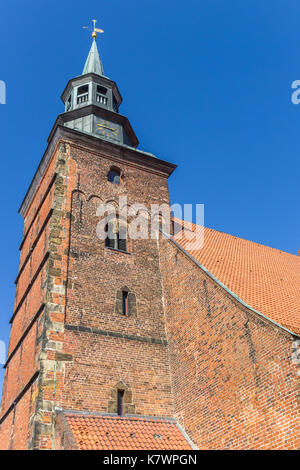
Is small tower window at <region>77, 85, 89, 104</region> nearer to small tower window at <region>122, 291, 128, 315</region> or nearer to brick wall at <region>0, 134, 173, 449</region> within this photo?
brick wall at <region>0, 134, 173, 449</region>

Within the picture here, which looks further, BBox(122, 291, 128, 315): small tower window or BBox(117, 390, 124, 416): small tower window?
BBox(122, 291, 128, 315): small tower window

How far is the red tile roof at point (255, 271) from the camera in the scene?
914 centimetres

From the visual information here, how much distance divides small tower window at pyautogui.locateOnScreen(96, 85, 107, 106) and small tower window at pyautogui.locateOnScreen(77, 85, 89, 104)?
0.40 metres

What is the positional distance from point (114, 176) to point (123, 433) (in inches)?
304

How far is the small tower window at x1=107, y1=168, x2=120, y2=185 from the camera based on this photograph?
45.5ft

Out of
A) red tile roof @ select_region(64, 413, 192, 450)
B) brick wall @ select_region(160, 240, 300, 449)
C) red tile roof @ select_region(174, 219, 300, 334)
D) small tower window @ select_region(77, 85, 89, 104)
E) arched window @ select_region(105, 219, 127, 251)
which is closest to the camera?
brick wall @ select_region(160, 240, 300, 449)

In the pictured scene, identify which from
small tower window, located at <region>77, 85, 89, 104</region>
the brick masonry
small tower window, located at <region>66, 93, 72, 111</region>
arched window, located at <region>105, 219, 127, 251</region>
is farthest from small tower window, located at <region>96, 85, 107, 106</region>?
arched window, located at <region>105, 219, 127, 251</region>

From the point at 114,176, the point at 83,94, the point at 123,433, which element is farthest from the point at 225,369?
the point at 83,94

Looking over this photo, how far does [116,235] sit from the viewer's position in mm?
12711

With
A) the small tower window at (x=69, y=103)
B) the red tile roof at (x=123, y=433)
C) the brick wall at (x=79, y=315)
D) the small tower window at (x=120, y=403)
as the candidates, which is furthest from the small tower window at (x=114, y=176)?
the red tile roof at (x=123, y=433)

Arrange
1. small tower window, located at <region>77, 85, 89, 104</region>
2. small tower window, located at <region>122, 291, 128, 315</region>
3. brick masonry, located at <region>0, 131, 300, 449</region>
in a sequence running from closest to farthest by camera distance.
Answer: brick masonry, located at <region>0, 131, 300, 449</region>, small tower window, located at <region>122, 291, 128, 315</region>, small tower window, located at <region>77, 85, 89, 104</region>

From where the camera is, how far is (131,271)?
1224 cm
